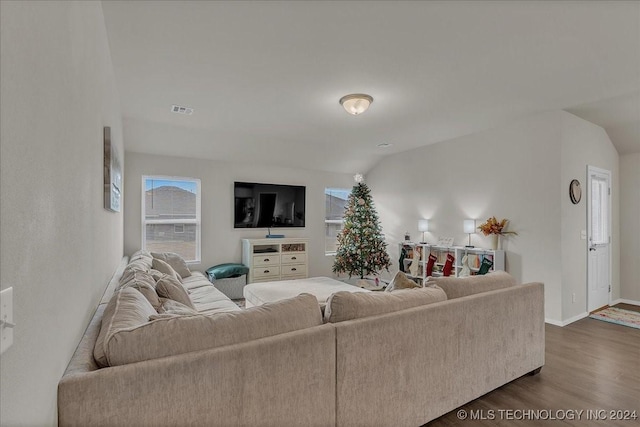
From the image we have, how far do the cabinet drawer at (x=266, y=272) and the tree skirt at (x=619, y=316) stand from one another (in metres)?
4.58

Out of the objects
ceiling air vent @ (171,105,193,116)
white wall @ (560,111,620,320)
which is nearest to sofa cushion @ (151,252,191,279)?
ceiling air vent @ (171,105,193,116)

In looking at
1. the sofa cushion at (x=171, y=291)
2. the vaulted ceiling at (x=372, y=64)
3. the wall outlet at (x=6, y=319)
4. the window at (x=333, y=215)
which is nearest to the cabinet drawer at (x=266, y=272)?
the window at (x=333, y=215)

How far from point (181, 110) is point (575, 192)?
16.5 feet

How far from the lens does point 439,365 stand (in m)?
1.96

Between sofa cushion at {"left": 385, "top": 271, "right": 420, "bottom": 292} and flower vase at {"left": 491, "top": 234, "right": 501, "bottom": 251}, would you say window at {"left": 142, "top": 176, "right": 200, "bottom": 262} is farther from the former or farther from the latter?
flower vase at {"left": 491, "top": 234, "right": 501, "bottom": 251}

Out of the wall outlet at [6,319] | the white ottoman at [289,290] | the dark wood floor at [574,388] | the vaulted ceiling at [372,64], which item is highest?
the vaulted ceiling at [372,64]

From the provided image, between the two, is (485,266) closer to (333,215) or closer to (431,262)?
(431,262)

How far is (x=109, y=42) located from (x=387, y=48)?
2.10 m

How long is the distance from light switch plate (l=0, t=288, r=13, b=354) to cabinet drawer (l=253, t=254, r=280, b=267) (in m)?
4.85

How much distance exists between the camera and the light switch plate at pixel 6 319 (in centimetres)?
60

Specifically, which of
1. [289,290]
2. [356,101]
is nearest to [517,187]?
[356,101]

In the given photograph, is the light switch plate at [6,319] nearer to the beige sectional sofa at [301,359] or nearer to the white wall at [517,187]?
the beige sectional sofa at [301,359]

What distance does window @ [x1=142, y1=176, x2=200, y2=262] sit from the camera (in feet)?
16.7

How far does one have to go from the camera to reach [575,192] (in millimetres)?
4078
